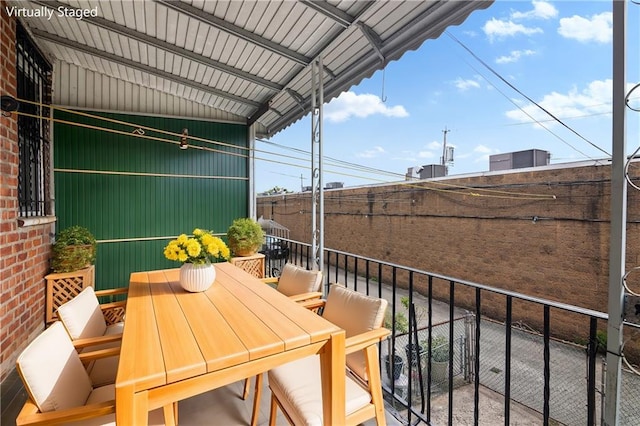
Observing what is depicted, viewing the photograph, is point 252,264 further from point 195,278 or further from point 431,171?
point 431,171

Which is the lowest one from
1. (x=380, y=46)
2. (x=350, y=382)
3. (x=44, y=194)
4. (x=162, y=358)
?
(x=350, y=382)

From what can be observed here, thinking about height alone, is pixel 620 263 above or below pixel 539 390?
above

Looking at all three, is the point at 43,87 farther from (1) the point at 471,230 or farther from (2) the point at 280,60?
(1) the point at 471,230

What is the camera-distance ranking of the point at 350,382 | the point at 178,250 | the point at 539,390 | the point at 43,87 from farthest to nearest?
the point at 539,390
the point at 43,87
the point at 178,250
the point at 350,382

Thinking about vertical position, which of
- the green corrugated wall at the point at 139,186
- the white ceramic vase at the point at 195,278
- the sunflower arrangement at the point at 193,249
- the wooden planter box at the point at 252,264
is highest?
the green corrugated wall at the point at 139,186

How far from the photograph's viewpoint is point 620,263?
3.76ft

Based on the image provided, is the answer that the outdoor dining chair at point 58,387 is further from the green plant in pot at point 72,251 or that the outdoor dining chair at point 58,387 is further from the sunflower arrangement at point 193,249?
the green plant in pot at point 72,251

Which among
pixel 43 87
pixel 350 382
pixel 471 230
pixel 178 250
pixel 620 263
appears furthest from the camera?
pixel 471 230

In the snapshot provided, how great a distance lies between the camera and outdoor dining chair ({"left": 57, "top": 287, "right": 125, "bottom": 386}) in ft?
5.15

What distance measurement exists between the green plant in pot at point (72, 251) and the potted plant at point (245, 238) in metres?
1.62

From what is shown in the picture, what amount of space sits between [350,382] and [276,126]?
4432 mm

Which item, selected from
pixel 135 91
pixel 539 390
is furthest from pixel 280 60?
pixel 539 390

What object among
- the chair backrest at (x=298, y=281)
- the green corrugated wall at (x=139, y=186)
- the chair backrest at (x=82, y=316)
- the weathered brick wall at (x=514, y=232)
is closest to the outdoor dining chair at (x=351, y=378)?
the chair backrest at (x=298, y=281)

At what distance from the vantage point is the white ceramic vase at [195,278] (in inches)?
80.3
